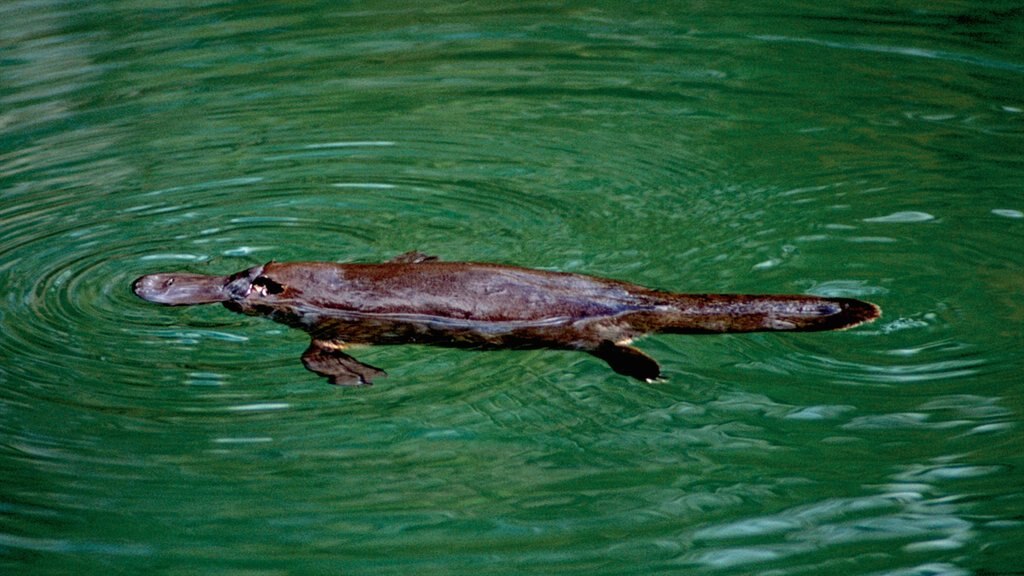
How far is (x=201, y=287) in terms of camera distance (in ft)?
13.8

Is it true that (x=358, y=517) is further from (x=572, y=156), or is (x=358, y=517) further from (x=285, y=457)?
(x=572, y=156)

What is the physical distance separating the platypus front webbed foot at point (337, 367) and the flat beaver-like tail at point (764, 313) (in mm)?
846

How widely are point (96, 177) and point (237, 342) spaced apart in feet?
5.97

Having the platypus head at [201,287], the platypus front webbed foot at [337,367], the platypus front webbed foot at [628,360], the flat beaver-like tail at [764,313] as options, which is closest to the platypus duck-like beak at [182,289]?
the platypus head at [201,287]

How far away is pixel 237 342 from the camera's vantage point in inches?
157

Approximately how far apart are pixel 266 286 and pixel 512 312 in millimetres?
879

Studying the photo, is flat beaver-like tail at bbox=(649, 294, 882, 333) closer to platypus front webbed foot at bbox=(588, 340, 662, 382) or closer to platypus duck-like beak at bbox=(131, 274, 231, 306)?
platypus front webbed foot at bbox=(588, 340, 662, 382)

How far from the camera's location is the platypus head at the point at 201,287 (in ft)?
13.3

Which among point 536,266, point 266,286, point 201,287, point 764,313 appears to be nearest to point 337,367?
point 266,286

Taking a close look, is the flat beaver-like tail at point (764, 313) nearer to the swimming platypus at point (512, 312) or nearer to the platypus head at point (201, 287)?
the swimming platypus at point (512, 312)

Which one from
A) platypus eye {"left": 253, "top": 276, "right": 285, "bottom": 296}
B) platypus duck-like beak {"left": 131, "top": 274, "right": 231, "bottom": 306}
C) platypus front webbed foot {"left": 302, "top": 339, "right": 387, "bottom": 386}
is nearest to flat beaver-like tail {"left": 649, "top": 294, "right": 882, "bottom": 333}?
platypus front webbed foot {"left": 302, "top": 339, "right": 387, "bottom": 386}

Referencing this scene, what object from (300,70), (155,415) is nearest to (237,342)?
(155,415)

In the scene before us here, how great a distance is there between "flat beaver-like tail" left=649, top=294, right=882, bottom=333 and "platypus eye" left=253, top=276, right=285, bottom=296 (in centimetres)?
120

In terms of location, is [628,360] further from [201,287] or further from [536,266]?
[201,287]
